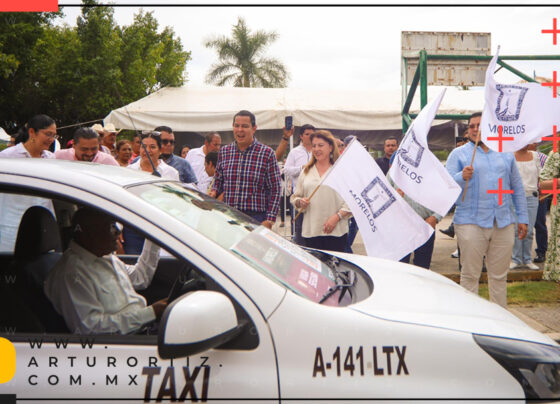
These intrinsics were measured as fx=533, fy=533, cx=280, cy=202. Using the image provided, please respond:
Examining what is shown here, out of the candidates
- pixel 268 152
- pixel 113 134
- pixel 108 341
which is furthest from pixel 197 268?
pixel 113 134

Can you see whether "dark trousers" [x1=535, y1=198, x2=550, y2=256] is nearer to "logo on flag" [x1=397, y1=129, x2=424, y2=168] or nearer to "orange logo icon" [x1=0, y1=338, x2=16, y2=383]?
"logo on flag" [x1=397, y1=129, x2=424, y2=168]

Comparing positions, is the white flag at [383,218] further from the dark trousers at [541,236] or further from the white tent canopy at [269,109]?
the white tent canopy at [269,109]

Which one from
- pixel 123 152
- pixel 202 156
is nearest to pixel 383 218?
pixel 123 152

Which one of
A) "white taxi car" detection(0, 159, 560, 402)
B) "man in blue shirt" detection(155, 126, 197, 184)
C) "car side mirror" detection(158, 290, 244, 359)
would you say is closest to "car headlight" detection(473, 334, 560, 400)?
"white taxi car" detection(0, 159, 560, 402)

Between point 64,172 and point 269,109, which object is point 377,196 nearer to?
point 64,172

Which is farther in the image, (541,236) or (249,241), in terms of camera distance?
(541,236)

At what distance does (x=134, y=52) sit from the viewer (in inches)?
Answer: 1010

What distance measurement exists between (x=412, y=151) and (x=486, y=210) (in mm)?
930

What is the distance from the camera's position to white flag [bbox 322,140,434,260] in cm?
400

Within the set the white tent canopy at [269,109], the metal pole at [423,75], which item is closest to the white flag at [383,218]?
the metal pole at [423,75]

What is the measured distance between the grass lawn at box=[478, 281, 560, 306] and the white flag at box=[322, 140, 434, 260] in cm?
230

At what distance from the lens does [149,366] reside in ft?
5.69

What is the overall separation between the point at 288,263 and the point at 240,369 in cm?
57

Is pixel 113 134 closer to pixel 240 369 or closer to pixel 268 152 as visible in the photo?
pixel 268 152
